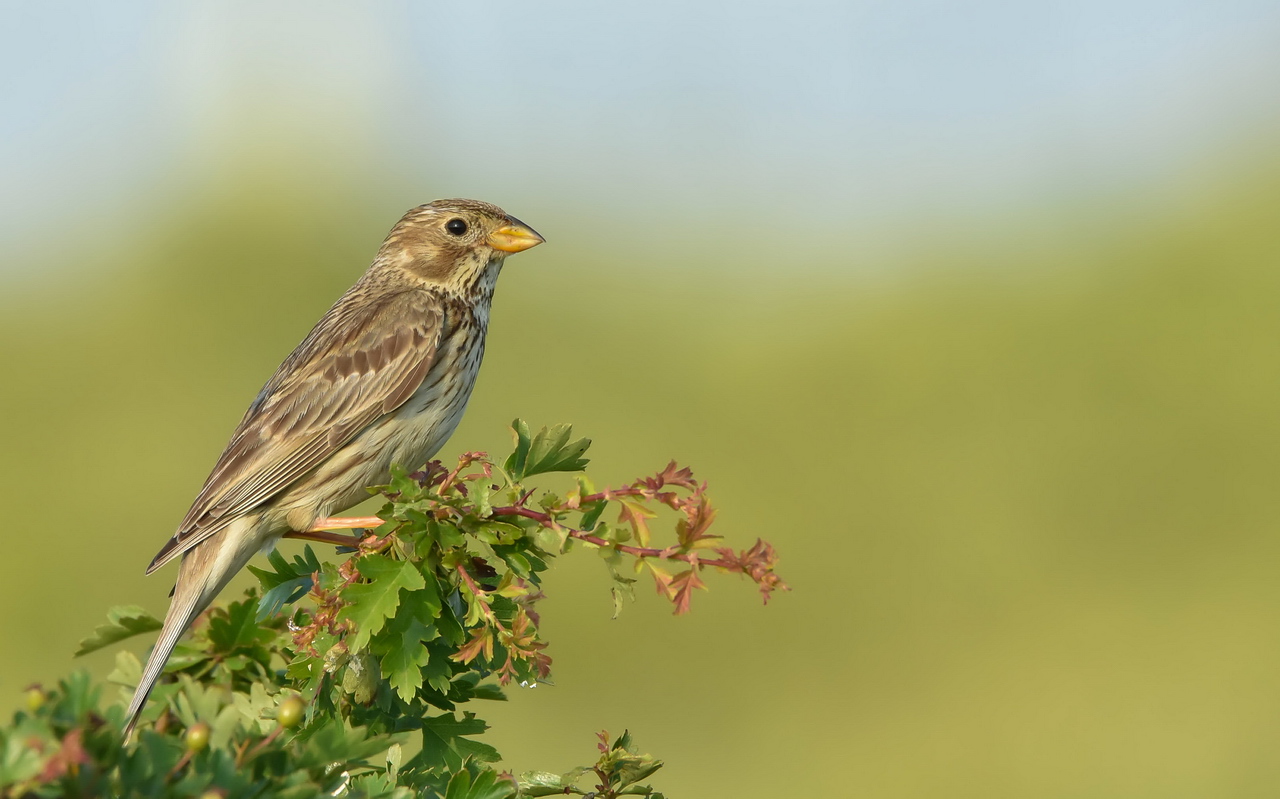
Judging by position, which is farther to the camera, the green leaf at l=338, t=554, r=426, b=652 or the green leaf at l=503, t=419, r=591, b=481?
the green leaf at l=503, t=419, r=591, b=481

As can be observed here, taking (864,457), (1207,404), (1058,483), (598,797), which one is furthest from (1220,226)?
(598,797)

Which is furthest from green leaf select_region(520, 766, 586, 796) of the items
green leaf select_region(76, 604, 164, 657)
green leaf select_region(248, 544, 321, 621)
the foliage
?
green leaf select_region(76, 604, 164, 657)

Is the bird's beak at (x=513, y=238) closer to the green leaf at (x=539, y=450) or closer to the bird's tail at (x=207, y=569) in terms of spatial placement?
the bird's tail at (x=207, y=569)

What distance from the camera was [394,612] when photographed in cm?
321

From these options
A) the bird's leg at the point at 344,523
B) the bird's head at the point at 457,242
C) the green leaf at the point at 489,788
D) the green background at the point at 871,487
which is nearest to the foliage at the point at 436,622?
the green leaf at the point at 489,788

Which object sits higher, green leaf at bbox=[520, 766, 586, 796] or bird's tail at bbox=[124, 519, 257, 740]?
bird's tail at bbox=[124, 519, 257, 740]

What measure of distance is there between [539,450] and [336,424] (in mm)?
2644

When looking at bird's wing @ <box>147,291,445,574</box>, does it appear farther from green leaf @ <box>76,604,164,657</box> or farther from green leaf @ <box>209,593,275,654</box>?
green leaf @ <box>209,593,275,654</box>

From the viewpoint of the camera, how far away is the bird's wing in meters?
5.65

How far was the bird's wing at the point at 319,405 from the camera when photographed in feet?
18.5

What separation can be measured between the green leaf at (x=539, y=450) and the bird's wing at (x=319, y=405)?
2.43m

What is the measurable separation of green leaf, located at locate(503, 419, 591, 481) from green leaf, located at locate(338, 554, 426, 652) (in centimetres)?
40

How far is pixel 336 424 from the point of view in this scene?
5.82 meters

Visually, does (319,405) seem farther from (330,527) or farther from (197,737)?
(197,737)
